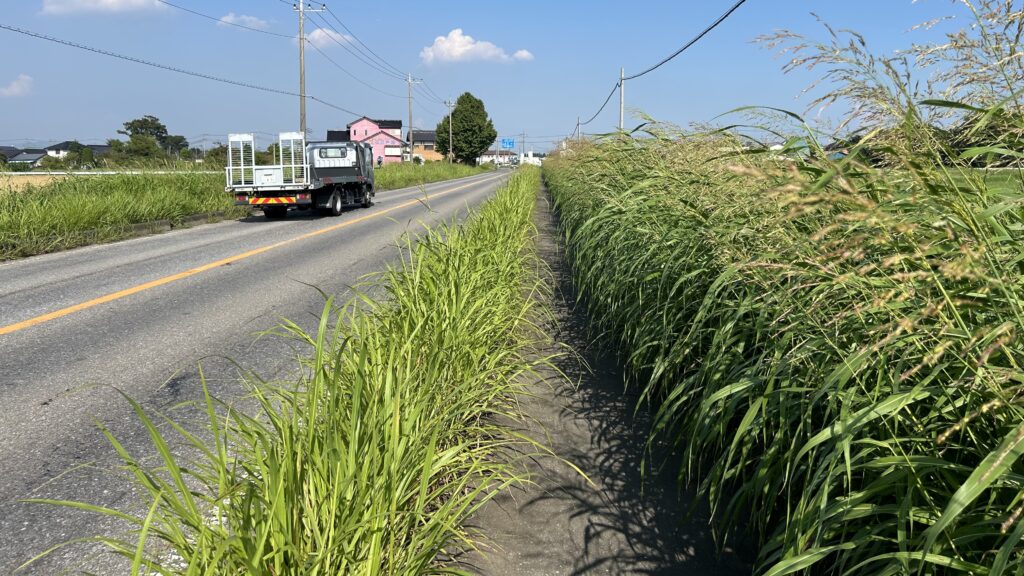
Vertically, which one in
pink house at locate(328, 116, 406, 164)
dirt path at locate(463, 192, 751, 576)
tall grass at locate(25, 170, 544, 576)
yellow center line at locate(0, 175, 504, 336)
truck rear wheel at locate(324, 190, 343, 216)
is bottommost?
dirt path at locate(463, 192, 751, 576)

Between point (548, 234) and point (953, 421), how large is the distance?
9.57 meters

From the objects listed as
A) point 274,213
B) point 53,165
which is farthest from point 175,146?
point 274,213

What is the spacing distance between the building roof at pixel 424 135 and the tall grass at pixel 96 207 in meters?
112

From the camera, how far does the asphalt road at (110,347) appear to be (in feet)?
8.59

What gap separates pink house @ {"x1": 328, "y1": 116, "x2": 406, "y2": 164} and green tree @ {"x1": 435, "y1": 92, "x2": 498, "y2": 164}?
9.82 metres

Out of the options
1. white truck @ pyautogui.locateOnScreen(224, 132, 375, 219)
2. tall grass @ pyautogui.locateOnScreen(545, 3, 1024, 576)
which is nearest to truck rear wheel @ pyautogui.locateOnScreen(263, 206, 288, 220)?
white truck @ pyautogui.locateOnScreen(224, 132, 375, 219)

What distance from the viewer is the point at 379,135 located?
10488cm

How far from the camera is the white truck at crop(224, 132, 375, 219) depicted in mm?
15328

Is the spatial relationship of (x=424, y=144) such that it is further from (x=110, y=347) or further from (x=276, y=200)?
(x=110, y=347)

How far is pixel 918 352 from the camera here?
1.77 m

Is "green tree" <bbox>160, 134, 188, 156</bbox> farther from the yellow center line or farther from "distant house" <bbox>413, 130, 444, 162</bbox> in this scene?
"distant house" <bbox>413, 130, 444, 162</bbox>

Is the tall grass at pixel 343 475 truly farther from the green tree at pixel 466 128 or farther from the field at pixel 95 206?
the green tree at pixel 466 128

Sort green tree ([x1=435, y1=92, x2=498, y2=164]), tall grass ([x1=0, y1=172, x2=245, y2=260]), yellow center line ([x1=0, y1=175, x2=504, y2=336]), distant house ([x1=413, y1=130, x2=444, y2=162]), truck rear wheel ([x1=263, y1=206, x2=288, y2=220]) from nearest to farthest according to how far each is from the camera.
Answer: yellow center line ([x1=0, y1=175, x2=504, y2=336]), tall grass ([x1=0, y1=172, x2=245, y2=260]), truck rear wheel ([x1=263, y1=206, x2=288, y2=220]), green tree ([x1=435, y1=92, x2=498, y2=164]), distant house ([x1=413, y1=130, x2=444, y2=162])

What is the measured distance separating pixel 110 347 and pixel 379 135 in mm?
105191
